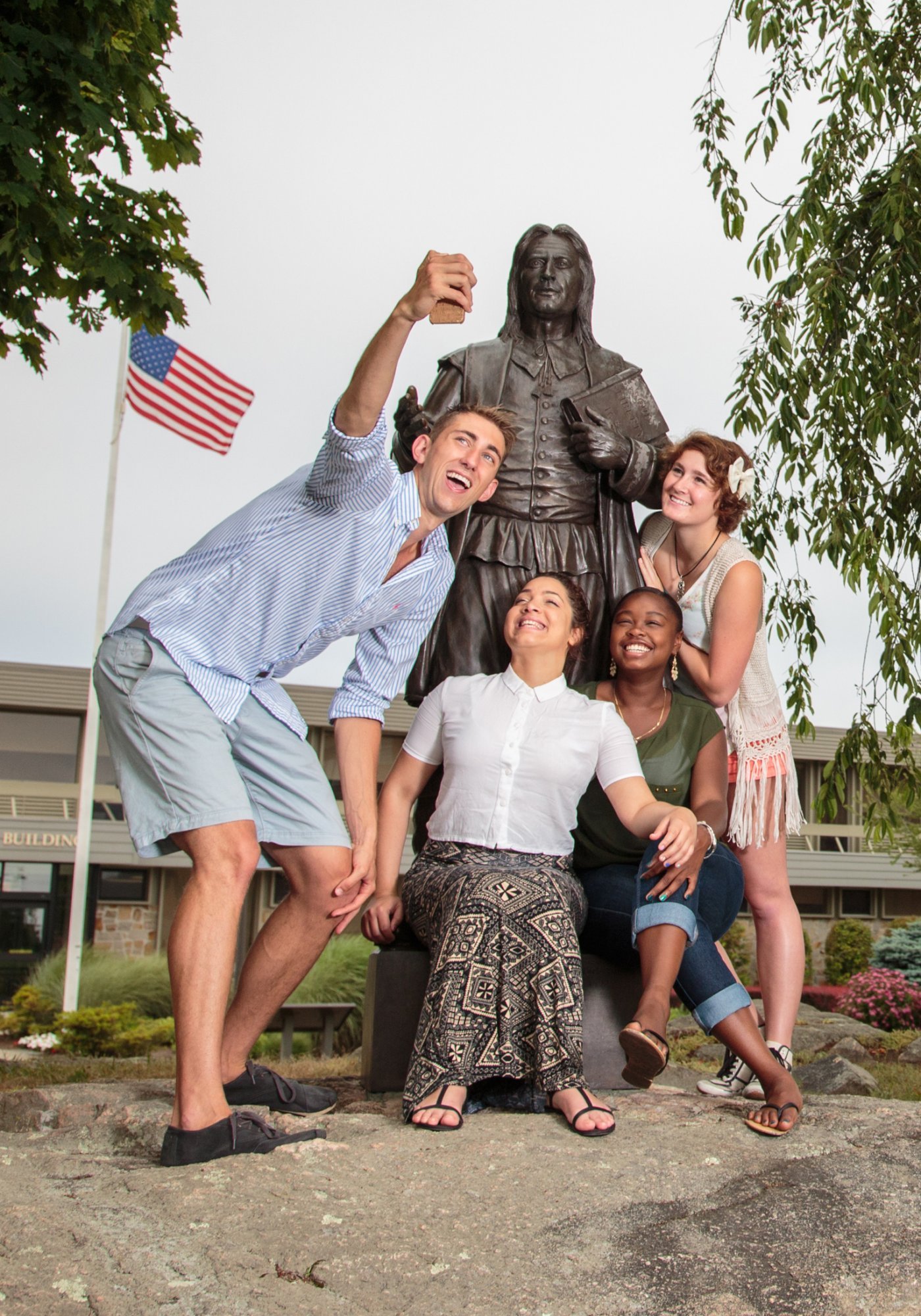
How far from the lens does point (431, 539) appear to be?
3.03m

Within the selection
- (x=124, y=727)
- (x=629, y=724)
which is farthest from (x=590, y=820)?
(x=124, y=727)

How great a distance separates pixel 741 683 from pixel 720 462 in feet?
2.13

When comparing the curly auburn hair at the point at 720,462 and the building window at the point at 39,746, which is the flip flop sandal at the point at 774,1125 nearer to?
the curly auburn hair at the point at 720,462

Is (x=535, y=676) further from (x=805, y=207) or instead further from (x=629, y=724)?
(x=805, y=207)

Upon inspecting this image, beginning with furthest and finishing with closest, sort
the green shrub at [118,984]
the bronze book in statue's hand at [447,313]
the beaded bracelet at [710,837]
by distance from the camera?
1. the green shrub at [118,984]
2. the beaded bracelet at [710,837]
3. the bronze book in statue's hand at [447,313]

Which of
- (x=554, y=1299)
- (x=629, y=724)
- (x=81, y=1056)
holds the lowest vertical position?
(x=81, y=1056)

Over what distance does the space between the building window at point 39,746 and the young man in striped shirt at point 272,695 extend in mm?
18379

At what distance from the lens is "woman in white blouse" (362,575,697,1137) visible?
281 centimetres

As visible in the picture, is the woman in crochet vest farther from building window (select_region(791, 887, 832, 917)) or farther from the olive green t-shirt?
building window (select_region(791, 887, 832, 917))

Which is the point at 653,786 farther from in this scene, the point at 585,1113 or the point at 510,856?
the point at 585,1113

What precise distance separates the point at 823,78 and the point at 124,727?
4.77 meters

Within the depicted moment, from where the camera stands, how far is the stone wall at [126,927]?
19.6 m

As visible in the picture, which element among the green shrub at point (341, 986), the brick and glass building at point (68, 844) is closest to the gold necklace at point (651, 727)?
the green shrub at point (341, 986)

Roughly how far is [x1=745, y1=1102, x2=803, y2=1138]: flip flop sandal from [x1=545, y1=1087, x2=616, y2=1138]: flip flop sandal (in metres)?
0.32
